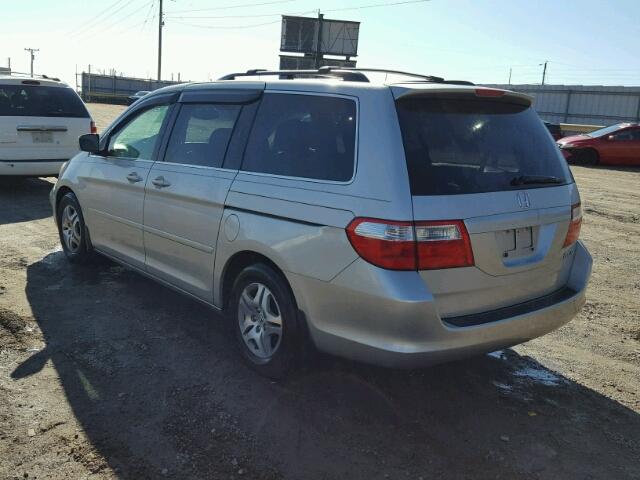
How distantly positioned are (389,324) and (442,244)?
1.58 ft

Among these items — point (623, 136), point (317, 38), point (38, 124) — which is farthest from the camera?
point (317, 38)

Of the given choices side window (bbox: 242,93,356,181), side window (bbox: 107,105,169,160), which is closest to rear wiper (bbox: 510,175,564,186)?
side window (bbox: 242,93,356,181)

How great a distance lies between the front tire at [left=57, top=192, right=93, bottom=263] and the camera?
19.0 feet

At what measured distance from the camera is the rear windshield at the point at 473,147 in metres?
3.12

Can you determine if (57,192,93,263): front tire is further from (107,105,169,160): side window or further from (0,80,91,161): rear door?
(0,80,91,161): rear door

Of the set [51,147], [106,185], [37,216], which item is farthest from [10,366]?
[51,147]

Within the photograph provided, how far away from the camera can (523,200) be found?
337 centimetres

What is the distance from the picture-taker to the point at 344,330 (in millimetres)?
3213

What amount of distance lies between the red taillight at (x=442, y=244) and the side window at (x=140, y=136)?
8.60ft

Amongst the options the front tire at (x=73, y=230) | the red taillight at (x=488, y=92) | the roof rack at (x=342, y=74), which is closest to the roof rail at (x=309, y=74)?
the roof rack at (x=342, y=74)

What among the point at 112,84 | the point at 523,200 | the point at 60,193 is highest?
the point at 112,84

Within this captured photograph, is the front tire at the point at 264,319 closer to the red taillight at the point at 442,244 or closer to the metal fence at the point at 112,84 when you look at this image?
the red taillight at the point at 442,244

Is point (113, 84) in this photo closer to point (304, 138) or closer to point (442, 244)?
point (304, 138)

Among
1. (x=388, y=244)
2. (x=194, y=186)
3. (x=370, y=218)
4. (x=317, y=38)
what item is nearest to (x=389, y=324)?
(x=388, y=244)
